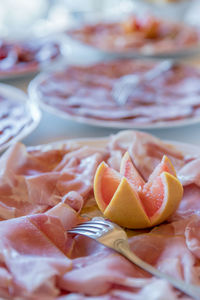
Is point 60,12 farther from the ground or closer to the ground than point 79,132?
farther from the ground

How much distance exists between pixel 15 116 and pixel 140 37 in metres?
1.05

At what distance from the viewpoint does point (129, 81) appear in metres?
1.55

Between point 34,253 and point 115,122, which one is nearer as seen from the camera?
point 34,253

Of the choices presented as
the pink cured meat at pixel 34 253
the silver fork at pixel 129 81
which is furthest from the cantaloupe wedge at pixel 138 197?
the silver fork at pixel 129 81

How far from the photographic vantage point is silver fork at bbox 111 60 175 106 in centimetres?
141

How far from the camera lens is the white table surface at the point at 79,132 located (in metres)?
1.24

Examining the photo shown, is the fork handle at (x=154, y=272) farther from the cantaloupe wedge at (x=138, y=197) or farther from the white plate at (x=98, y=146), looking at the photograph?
the white plate at (x=98, y=146)

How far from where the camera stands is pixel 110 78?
5.34 ft

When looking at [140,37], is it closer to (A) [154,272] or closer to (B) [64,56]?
(B) [64,56]

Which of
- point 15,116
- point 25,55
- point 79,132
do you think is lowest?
point 79,132

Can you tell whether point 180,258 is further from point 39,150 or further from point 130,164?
point 39,150

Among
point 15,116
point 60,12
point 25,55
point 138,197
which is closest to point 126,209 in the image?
point 138,197

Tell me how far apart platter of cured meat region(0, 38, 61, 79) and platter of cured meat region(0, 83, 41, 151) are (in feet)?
0.75

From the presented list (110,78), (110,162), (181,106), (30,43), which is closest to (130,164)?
(110,162)
